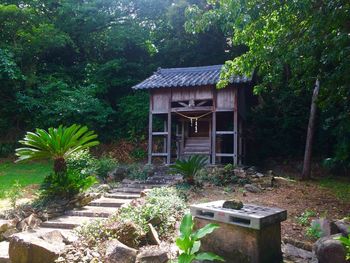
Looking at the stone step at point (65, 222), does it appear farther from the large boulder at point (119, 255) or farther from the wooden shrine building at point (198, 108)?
the wooden shrine building at point (198, 108)

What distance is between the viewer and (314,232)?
6352 mm

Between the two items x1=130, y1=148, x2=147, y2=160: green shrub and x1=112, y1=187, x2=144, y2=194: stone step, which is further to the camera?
x1=130, y1=148, x2=147, y2=160: green shrub

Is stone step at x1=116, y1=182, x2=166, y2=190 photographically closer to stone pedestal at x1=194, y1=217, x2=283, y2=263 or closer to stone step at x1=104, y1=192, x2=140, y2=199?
stone step at x1=104, y1=192, x2=140, y2=199

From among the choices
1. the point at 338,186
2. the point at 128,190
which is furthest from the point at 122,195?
the point at 338,186

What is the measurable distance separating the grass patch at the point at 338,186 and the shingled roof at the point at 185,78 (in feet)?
16.1

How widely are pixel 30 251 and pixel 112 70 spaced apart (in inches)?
645

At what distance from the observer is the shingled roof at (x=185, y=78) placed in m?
13.4

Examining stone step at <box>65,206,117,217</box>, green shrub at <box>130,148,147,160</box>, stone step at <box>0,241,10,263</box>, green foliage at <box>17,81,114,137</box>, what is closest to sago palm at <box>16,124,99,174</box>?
stone step at <box>65,206,117,217</box>

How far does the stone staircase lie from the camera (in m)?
6.94

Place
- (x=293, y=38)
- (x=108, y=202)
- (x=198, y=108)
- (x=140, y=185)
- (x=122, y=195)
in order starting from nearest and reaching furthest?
(x=293, y=38) < (x=108, y=202) < (x=122, y=195) < (x=140, y=185) < (x=198, y=108)

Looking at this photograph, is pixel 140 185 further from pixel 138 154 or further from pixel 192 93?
pixel 138 154

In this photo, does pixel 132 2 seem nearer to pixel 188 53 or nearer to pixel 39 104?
pixel 188 53

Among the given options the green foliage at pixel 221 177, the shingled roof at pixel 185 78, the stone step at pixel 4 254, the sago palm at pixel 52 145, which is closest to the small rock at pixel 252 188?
the green foliage at pixel 221 177

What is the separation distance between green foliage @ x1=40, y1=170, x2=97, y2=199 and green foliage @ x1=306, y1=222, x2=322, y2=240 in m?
5.51
